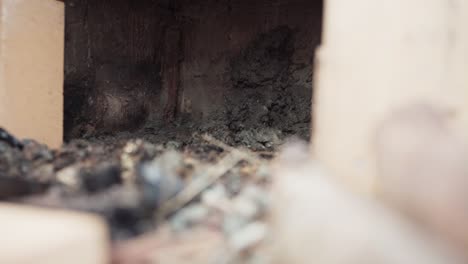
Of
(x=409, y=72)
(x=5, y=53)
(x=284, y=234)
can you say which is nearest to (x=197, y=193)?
(x=284, y=234)

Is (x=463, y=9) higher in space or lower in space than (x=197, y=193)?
higher

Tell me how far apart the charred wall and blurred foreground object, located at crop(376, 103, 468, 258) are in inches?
117

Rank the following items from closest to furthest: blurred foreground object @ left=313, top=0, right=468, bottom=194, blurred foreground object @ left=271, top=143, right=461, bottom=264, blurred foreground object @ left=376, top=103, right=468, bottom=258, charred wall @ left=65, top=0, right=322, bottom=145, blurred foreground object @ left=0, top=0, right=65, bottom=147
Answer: blurred foreground object @ left=271, top=143, right=461, bottom=264 < blurred foreground object @ left=376, top=103, right=468, bottom=258 < blurred foreground object @ left=313, top=0, right=468, bottom=194 < blurred foreground object @ left=0, top=0, right=65, bottom=147 < charred wall @ left=65, top=0, right=322, bottom=145

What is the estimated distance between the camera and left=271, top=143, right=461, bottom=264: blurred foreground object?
3.34 ft

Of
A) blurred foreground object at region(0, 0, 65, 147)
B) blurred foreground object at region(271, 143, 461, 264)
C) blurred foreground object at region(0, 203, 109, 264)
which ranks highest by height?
blurred foreground object at region(0, 0, 65, 147)

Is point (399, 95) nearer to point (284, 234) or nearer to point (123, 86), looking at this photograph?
point (284, 234)

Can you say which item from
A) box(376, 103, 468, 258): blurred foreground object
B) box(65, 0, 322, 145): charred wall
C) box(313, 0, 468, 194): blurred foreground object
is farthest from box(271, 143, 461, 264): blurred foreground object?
box(65, 0, 322, 145): charred wall

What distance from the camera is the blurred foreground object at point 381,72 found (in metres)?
1.38

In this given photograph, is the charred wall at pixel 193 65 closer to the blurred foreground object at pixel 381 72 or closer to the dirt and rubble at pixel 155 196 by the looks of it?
the dirt and rubble at pixel 155 196

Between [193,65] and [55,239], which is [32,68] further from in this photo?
[193,65]

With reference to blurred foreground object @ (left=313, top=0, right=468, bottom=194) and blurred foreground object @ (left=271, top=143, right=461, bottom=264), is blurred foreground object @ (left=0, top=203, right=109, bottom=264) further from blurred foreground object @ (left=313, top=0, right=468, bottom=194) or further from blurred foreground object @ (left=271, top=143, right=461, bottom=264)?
blurred foreground object @ (left=313, top=0, right=468, bottom=194)

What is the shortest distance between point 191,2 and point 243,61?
86cm

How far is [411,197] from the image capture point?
1.16 metres

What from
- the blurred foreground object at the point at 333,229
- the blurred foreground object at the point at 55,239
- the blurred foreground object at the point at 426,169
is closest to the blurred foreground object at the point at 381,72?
the blurred foreground object at the point at 426,169
